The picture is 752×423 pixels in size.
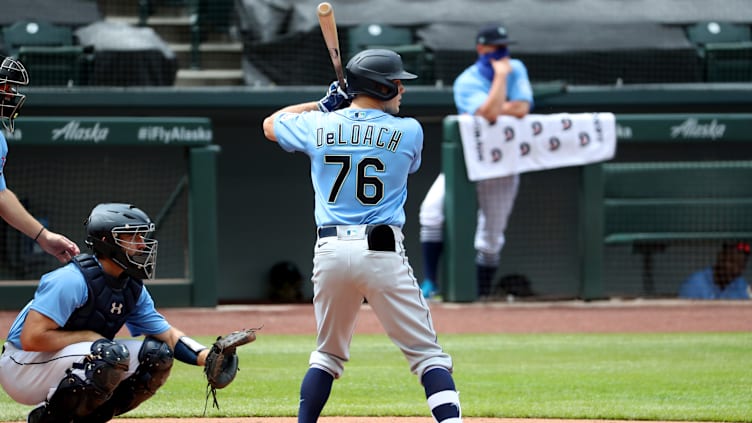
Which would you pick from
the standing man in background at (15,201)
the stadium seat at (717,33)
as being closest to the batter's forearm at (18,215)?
the standing man in background at (15,201)

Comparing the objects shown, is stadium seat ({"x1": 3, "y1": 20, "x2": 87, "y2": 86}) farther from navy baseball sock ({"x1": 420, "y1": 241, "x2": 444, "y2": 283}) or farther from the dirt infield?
navy baseball sock ({"x1": 420, "y1": 241, "x2": 444, "y2": 283})

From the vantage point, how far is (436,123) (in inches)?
481

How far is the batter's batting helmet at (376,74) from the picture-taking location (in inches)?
173

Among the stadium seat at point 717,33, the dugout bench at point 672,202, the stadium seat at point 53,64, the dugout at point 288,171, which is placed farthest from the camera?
the stadium seat at point 717,33

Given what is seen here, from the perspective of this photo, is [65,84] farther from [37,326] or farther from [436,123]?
[37,326]

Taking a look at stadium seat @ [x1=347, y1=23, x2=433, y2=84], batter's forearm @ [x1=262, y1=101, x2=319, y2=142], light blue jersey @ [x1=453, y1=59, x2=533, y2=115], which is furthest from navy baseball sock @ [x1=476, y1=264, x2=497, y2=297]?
batter's forearm @ [x1=262, y1=101, x2=319, y2=142]

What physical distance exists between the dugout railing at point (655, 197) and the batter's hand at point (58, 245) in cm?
537

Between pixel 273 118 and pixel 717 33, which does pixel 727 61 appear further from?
pixel 273 118

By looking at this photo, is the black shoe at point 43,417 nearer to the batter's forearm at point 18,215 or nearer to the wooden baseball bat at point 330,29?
the batter's forearm at point 18,215

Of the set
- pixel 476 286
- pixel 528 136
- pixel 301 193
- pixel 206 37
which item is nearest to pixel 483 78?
pixel 528 136

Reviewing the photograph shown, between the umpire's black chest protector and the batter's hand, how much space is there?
40 centimetres

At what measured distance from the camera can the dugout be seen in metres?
11.0

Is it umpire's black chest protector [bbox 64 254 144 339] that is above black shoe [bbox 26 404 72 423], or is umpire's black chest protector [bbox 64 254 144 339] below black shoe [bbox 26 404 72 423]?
above

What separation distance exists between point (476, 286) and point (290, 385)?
3.71m
